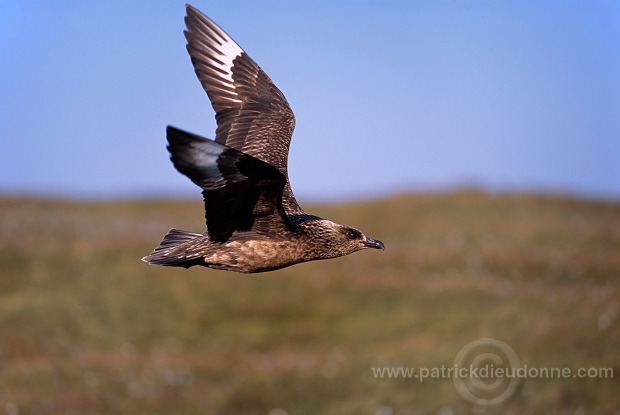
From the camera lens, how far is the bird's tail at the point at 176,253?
6676 mm

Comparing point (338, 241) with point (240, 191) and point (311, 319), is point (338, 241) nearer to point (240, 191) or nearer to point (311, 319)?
point (240, 191)

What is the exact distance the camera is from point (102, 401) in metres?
16.7

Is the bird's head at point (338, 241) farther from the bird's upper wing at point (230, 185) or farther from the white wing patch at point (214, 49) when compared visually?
the white wing patch at point (214, 49)

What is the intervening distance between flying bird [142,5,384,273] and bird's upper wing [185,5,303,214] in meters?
0.01

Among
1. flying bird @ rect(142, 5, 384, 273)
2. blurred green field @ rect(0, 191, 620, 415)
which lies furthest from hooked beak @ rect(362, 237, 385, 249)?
blurred green field @ rect(0, 191, 620, 415)

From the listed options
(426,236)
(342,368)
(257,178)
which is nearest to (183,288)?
(342,368)

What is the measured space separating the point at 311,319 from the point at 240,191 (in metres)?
14.9

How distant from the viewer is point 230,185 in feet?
20.6

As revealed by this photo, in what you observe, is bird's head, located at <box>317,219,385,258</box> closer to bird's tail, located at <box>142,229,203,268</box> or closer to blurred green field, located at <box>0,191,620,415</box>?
bird's tail, located at <box>142,229,203,268</box>

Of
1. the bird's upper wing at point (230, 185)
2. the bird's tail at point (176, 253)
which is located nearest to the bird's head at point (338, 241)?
the bird's upper wing at point (230, 185)

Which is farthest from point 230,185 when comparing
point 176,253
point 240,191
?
point 176,253

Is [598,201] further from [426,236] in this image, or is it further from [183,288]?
[183,288]

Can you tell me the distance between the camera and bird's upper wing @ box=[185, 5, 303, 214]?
8.49 m

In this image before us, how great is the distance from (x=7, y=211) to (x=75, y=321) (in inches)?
398
